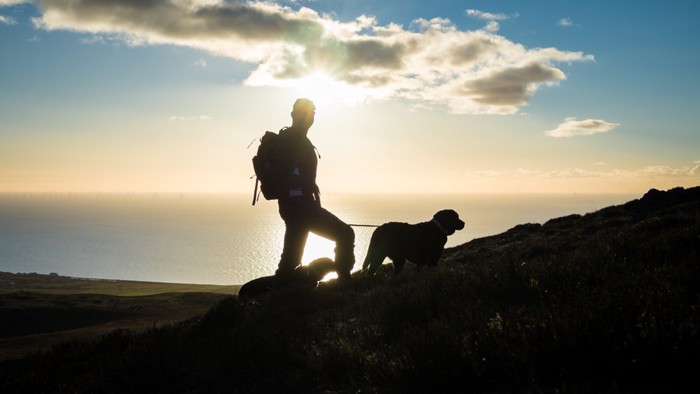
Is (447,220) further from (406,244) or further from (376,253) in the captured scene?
(376,253)

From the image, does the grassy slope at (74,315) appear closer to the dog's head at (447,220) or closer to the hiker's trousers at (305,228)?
the hiker's trousers at (305,228)

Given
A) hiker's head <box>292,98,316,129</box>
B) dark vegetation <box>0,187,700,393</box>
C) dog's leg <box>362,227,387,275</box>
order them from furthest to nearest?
1. dog's leg <box>362,227,387,275</box>
2. hiker's head <box>292,98,316,129</box>
3. dark vegetation <box>0,187,700,393</box>

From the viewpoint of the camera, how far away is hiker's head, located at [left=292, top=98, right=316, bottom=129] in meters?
7.86

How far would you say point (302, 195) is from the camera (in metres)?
7.68

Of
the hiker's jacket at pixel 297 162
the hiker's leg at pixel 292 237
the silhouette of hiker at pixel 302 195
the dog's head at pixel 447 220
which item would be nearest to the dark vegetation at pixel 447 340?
the hiker's leg at pixel 292 237

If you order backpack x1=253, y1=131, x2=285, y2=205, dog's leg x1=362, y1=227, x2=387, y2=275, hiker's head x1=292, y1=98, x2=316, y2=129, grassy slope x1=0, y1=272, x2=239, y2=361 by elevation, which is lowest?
grassy slope x1=0, y1=272, x2=239, y2=361

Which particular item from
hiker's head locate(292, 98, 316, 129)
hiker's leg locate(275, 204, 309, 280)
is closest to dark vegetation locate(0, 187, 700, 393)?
hiker's leg locate(275, 204, 309, 280)

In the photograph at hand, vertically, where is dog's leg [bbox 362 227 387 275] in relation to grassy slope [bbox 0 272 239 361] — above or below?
above

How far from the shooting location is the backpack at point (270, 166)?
7.60 m

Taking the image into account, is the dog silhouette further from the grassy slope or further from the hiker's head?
the grassy slope

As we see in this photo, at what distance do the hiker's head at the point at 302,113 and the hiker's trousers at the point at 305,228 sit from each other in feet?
4.31

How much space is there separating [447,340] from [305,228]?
4418 mm

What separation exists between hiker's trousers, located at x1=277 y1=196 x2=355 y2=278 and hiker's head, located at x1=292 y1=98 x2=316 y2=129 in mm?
1313

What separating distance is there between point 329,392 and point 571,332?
1959mm
